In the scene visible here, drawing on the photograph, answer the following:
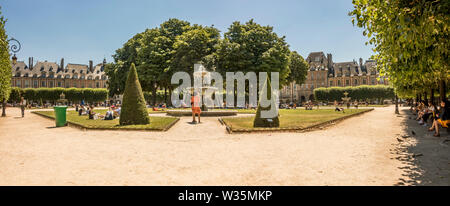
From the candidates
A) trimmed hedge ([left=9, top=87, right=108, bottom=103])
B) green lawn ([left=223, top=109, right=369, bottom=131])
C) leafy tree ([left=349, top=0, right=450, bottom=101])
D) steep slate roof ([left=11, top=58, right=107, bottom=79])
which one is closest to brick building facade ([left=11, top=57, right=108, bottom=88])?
steep slate roof ([left=11, top=58, right=107, bottom=79])

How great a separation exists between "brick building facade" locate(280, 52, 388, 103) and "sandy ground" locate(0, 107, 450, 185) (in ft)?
284

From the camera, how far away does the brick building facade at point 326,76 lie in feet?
303

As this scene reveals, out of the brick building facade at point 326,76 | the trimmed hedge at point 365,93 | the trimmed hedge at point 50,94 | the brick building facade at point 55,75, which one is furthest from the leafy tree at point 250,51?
the brick building facade at point 55,75

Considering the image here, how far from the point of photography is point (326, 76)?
93250mm

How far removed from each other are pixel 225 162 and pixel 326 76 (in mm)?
94438

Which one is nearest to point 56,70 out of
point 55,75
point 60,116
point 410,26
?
point 55,75

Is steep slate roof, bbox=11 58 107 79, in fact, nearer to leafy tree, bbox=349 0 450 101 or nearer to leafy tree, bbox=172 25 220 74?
leafy tree, bbox=172 25 220 74

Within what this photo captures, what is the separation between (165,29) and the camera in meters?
41.1

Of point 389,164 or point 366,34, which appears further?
point 366,34

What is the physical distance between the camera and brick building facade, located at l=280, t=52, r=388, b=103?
303 feet

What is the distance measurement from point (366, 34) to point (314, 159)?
4.20 meters

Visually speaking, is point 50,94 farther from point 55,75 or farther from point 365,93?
point 365,93

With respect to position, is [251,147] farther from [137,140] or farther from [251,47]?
[251,47]
